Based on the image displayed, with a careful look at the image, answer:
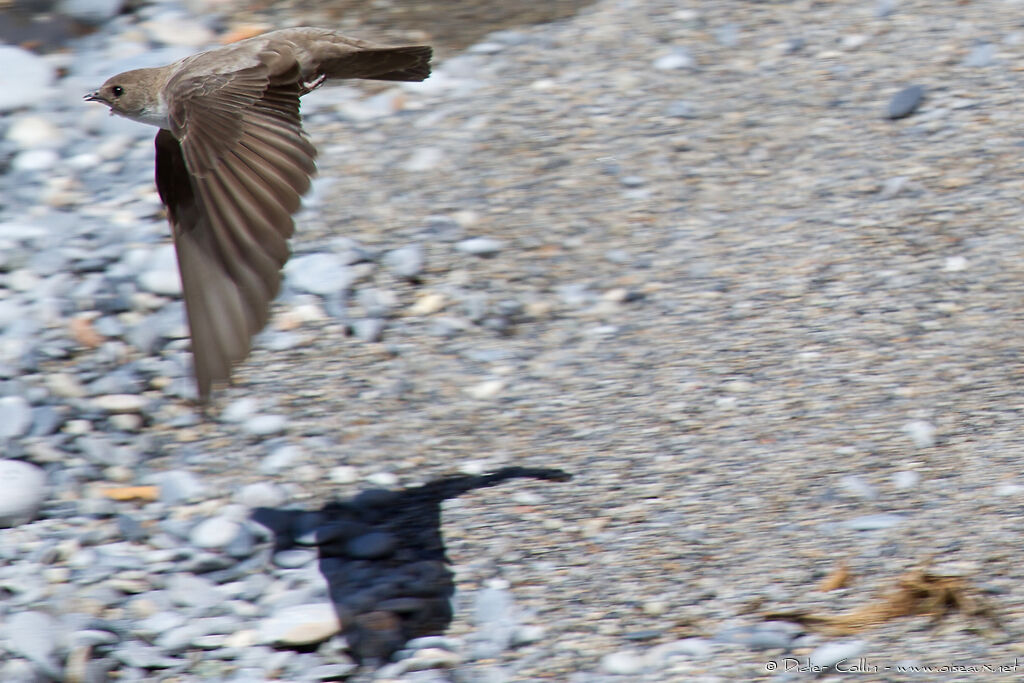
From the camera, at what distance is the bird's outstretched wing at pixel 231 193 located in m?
2.60

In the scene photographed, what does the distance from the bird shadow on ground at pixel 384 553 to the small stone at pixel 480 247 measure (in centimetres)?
99

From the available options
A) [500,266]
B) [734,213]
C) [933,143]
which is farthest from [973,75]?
[500,266]

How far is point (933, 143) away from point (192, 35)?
10.0 ft

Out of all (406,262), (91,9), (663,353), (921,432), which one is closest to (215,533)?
(406,262)

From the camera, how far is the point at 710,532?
2936mm

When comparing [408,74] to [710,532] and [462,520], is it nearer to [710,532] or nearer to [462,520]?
[462,520]

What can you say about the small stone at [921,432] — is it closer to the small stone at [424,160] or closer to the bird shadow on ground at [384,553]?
the bird shadow on ground at [384,553]

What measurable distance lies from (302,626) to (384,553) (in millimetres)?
295

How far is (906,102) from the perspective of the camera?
14.5ft

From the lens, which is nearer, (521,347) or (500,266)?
(521,347)

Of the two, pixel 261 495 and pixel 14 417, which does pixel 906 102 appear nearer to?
pixel 261 495

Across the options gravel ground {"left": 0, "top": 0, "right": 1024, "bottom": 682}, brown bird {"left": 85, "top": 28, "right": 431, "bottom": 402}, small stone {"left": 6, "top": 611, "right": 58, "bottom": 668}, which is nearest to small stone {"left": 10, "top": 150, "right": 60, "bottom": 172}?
gravel ground {"left": 0, "top": 0, "right": 1024, "bottom": 682}

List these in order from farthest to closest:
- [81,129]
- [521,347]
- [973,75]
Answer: [81,129] → [973,75] → [521,347]

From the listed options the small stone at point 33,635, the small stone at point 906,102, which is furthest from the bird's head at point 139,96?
the small stone at point 906,102
